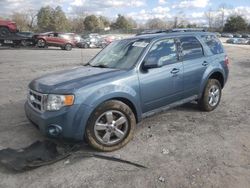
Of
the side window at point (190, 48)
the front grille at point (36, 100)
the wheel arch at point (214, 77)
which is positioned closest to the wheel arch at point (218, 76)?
the wheel arch at point (214, 77)

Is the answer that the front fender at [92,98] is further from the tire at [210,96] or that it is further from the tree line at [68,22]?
the tree line at [68,22]

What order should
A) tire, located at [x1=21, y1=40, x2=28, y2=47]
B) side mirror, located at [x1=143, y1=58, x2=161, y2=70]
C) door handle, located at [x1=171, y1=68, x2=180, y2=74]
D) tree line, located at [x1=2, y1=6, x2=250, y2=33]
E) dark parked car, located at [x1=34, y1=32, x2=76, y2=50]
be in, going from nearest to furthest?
side mirror, located at [x1=143, y1=58, x2=161, y2=70]
door handle, located at [x1=171, y1=68, x2=180, y2=74]
dark parked car, located at [x1=34, y1=32, x2=76, y2=50]
tire, located at [x1=21, y1=40, x2=28, y2=47]
tree line, located at [x1=2, y1=6, x2=250, y2=33]

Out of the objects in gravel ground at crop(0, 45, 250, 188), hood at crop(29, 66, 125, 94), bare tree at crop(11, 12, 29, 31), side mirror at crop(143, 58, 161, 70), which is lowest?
gravel ground at crop(0, 45, 250, 188)

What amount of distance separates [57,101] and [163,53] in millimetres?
2166

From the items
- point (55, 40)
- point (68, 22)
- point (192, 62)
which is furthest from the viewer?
point (68, 22)

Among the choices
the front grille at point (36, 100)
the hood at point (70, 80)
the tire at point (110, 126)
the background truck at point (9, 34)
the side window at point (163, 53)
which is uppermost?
the background truck at point (9, 34)

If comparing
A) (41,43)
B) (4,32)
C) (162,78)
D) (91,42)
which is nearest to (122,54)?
(162,78)

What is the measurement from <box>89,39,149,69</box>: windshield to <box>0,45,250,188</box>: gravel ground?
1.24 meters

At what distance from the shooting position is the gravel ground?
384 cm

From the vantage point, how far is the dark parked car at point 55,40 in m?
29.7

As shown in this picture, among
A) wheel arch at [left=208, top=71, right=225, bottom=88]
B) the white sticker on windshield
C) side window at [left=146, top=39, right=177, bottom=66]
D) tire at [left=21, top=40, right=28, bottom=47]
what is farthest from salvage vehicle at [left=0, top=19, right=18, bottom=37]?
side window at [left=146, top=39, right=177, bottom=66]

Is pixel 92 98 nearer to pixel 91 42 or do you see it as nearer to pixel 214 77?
pixel 214 77

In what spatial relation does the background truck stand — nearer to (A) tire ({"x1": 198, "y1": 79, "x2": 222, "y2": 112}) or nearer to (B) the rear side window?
(B) the rear side window

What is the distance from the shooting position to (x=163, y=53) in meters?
5.54
